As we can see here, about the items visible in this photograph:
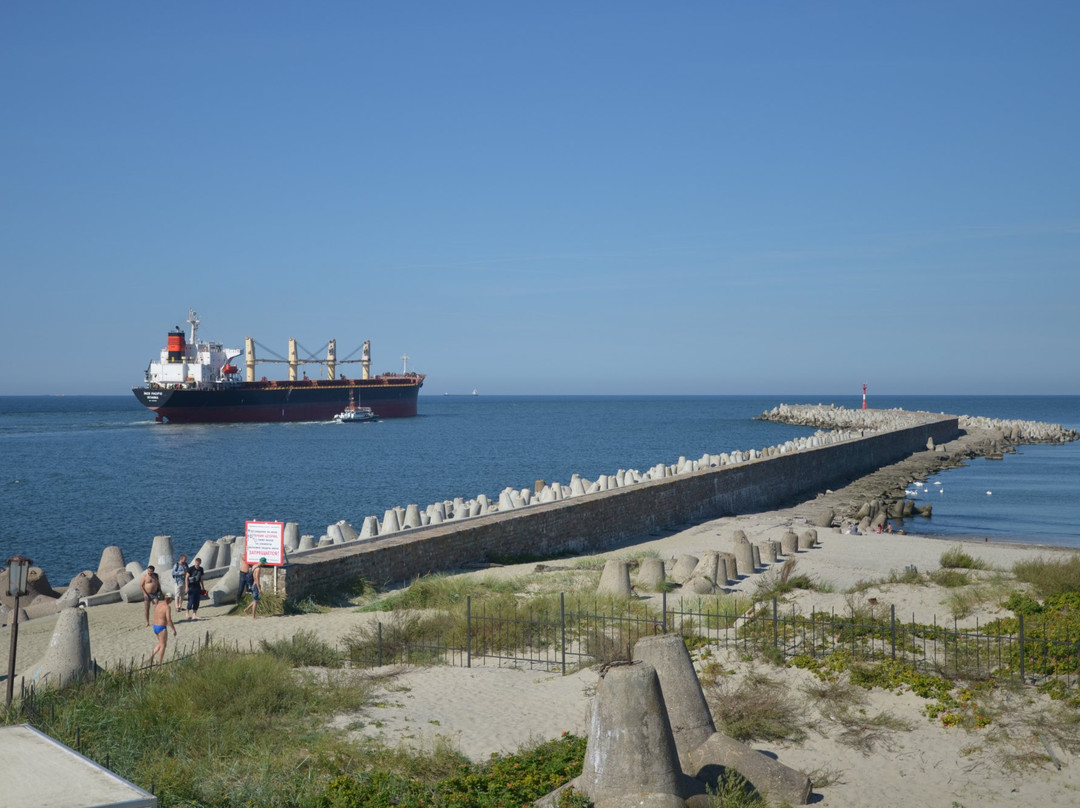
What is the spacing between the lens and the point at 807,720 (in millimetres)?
9188

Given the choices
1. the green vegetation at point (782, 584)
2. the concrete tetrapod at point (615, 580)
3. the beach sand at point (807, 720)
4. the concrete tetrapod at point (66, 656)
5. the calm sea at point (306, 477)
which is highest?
the concrete tetrapod at point (66, 656)

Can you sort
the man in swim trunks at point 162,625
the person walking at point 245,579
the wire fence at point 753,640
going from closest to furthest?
the wire fence at point 753,640 < the man in swim trunks at point 162,625 < the person walking at point 245,579

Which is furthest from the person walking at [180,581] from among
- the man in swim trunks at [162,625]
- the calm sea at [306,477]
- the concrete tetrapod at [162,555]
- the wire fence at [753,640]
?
the calm sea at [306,477]

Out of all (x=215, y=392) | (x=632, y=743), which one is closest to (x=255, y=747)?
(x=632, y=743)

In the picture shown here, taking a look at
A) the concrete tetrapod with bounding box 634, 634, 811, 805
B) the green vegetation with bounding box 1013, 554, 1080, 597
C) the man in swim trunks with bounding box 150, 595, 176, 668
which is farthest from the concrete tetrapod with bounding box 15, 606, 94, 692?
the green vegetation with bounding box 1013, 554, 1080, 597

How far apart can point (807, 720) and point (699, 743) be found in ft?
7.75

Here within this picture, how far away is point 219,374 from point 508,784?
87455 millimetres

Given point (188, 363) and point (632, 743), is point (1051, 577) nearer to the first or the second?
point (632, 743)

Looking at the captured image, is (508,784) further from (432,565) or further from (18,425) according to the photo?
(18,425)

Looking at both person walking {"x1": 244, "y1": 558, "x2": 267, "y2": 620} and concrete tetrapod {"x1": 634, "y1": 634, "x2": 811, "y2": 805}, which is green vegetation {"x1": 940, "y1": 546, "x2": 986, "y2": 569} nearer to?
concrete tetrapod {"x1": 634, "y1": 634, "x2": 811, "y2": 805}

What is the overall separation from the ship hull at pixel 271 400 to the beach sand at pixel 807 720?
76335 mm

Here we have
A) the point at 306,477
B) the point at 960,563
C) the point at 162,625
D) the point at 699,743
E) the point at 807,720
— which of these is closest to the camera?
the point at 699,743

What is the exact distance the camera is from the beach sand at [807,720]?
7.87 m

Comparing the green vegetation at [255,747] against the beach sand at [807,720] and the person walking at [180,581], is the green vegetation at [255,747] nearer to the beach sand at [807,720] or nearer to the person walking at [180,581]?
the beach sand at [807,720]
